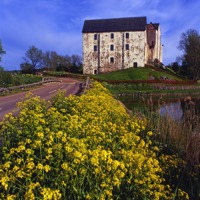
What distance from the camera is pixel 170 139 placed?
7.96 meters

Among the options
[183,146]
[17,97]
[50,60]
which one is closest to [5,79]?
[17,97]

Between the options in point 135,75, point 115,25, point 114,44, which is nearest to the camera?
point 135,75

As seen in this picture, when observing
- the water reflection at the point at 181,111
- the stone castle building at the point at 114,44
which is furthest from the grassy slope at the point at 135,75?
the water reflection at the point at 181,111

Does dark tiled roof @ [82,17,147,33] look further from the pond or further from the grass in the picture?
the grass

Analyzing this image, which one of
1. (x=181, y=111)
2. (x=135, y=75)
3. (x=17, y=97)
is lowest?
(x=17, y=97)

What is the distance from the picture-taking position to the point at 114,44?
213 feet

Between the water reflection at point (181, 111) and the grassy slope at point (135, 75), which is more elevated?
the water reflection at point (181, 111)

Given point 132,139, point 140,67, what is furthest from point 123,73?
point 132,139

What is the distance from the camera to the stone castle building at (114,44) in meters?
63.6

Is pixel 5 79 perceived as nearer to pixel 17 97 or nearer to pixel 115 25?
pixel 17 97

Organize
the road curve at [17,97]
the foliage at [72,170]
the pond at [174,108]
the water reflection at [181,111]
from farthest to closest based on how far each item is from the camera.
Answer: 1. the road curve at [17,97]
2. the pond at [174,108]
3. the water reflection at [181,111]
4. the foliage at [72,170]

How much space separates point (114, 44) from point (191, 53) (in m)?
18.2

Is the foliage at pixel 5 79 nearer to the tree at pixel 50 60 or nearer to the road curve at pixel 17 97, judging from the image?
the road curve at pixel 17 97

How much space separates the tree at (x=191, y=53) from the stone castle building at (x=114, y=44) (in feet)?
31.3
